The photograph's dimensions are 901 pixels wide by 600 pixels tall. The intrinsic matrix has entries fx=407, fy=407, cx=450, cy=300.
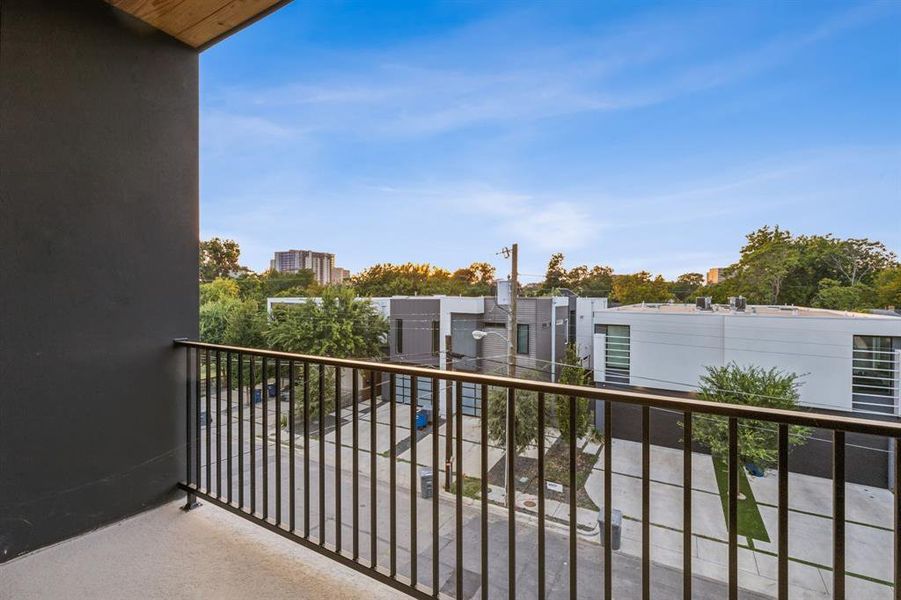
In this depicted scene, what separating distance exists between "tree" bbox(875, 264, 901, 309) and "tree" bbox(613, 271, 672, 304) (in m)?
4.81

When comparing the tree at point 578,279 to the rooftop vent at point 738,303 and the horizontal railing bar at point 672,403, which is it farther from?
the horizontal railing bar at point 672,403

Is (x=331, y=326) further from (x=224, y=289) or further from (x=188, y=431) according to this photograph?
(x=188, y=431)

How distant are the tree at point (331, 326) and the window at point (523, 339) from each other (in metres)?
4.59

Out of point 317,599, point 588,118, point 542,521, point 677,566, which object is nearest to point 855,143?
point 588,118

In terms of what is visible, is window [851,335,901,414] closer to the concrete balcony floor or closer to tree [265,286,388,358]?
tree [265,286,388,358]

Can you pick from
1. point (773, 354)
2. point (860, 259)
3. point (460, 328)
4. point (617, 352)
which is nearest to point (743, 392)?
point (773, 354)

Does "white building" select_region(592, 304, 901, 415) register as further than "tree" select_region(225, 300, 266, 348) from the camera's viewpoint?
Yes

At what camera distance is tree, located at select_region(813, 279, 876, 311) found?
6.30 m

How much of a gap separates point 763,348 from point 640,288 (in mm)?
3248

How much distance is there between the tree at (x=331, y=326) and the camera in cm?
776

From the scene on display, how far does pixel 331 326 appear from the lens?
9.02m

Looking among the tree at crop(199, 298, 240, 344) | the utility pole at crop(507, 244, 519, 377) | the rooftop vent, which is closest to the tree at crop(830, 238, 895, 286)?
the rooftop vent

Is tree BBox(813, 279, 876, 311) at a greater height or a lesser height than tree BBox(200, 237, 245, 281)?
lesser

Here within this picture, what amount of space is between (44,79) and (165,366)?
48.0 inches
